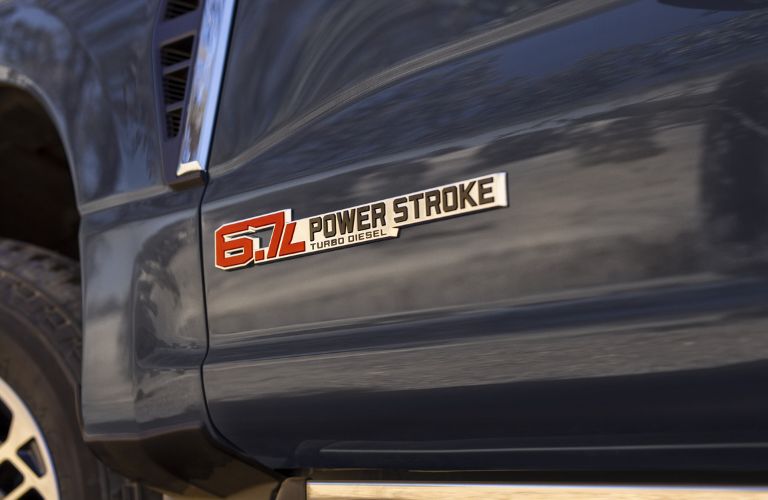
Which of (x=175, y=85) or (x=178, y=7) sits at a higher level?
(x=178, y=7)

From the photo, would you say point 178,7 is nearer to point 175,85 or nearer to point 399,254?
point 175,85

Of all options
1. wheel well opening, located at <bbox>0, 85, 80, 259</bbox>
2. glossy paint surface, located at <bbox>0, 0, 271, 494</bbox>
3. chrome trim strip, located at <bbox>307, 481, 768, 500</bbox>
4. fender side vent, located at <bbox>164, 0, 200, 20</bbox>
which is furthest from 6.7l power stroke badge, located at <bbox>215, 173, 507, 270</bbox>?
wheel well opening, located at <bbox>0, 85, 80, 259</bbox>

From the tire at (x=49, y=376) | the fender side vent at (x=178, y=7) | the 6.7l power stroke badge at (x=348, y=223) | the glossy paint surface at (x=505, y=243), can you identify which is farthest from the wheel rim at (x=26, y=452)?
the fender side vent at (x=178, y=7)

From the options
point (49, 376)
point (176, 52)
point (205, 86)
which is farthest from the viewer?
point (49, 376)

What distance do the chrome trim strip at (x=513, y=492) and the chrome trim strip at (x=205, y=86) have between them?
0.61 meters

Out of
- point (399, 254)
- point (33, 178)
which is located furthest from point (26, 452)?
point (399, 254)

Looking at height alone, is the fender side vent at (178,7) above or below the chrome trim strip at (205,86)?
above

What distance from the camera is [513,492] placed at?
4.24ft

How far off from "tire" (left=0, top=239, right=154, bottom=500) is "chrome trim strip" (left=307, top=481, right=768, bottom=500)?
2.18 ft

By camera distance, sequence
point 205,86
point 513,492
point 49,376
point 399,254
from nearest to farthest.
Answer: point 513,492 → point 399,254 → point 205,86 → point 49,376

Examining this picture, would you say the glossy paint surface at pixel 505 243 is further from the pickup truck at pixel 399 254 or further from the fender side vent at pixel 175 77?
the fender side vent at pixel 175 77

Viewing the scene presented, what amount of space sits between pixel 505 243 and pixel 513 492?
1.06 feet

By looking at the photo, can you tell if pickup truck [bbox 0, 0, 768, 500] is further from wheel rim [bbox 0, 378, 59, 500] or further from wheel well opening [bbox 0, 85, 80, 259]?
wheel well opening [bbox 0, 85, 80, 259]

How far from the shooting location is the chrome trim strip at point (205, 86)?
1.75 m
